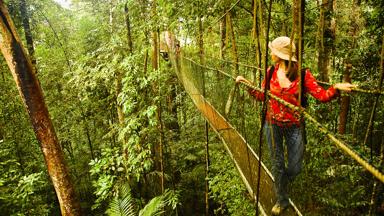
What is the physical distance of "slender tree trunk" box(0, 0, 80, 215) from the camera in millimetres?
3762

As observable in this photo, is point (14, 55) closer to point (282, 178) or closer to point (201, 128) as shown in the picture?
point (282, 178)

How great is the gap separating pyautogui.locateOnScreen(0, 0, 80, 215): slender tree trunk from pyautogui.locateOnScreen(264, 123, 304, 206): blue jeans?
2895 millimetres

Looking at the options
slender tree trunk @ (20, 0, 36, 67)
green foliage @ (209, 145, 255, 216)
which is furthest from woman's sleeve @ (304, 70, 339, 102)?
slender tree trunk @ (20, 0, 36, 67)

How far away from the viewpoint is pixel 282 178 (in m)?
2.01

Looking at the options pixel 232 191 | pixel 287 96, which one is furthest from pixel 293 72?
pixel 232 191

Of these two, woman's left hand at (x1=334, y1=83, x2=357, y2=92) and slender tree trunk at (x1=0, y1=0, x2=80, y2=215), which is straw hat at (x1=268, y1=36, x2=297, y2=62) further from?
slender tree trunk at (x1=0, y1=0, x2=80, y2=215)

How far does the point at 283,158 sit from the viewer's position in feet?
6.56

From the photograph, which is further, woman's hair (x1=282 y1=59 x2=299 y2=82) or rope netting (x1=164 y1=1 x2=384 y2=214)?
rope netting (x1=164 y1=1 x2=384 y2=214)

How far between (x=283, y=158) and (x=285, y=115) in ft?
0.95

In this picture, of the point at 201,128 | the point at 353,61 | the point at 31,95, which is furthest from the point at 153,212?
the point at 201,128

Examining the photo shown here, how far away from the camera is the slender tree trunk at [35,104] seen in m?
3.76

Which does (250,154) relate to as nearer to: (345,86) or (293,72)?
(293,72)

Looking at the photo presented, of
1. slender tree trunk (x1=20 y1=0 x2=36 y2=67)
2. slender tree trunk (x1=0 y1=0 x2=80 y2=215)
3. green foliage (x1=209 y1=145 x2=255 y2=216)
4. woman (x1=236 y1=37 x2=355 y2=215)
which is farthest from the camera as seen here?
slender tree trunk (x1=20 y1=0 x2=36 y2=67)

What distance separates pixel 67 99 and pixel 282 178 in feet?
25.9
